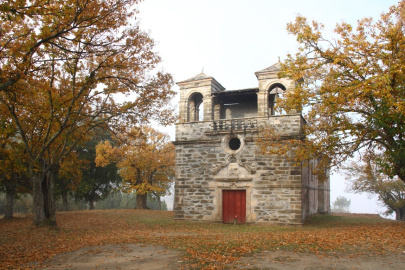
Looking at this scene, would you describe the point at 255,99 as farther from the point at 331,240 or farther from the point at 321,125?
the point at 331,240

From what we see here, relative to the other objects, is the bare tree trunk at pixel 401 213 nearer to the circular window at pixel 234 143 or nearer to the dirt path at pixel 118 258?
the circular window at pixel 234 143

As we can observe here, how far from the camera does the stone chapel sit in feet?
55.8

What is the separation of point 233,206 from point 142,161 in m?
13.2

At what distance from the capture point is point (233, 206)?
58.7ft

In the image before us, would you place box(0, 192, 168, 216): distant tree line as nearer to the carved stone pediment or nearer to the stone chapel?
the stone chapel

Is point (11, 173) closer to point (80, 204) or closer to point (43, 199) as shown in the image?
point (43, 199)

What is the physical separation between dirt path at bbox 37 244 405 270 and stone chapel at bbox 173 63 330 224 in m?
8.24

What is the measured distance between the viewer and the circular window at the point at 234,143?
18562 mm

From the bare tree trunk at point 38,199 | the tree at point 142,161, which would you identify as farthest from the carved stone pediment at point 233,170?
the tree at point 142,161

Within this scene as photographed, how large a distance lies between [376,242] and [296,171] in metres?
6.66

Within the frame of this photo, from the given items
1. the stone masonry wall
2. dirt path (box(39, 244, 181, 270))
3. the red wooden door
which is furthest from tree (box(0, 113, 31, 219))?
the red wooden door

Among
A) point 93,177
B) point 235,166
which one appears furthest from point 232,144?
point 93,177

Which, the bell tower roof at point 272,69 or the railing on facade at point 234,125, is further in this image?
the bell tower roof at point 272,69

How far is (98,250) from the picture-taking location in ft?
31.9
